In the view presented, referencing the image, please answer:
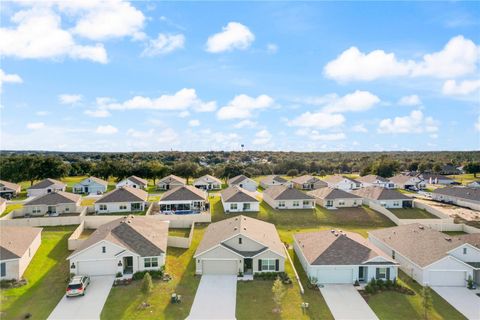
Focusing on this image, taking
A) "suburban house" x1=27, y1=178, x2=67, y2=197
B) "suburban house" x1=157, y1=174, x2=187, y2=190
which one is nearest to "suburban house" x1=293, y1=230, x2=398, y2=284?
"suburban house" x1=157, y1=174, x2=187, y2=190

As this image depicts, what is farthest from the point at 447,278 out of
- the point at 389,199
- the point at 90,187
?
the point at 90,187

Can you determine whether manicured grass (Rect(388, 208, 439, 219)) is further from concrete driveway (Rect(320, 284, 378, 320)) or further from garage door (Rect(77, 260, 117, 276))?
garage door (Rect(77, 260, 117, 276))

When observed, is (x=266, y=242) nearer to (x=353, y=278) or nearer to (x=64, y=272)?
(x=353, y=278)

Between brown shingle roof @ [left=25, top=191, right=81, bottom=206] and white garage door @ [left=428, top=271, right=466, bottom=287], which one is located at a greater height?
brown shingle roof @ [left=25, top=191, right=81, bottom=206]

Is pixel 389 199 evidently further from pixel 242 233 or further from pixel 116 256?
pixel 116 256

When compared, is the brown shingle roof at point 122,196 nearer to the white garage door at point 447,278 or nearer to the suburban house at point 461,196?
the white garage door at point 447,278

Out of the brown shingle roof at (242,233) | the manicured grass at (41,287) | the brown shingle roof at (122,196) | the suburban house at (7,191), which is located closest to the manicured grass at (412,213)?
the brown shingle roof at (242,233)
